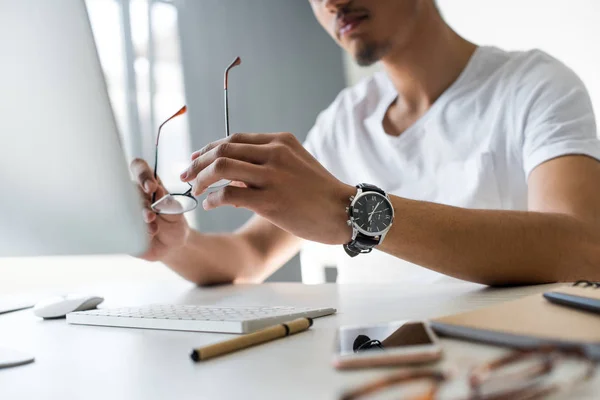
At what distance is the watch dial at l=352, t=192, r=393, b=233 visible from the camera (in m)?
0.74

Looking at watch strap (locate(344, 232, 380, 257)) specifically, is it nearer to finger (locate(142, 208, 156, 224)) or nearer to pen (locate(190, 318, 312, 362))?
pen (locate(190, 318, 312, 362))

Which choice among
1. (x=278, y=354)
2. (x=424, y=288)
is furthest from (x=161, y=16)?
(x=278, y=354)

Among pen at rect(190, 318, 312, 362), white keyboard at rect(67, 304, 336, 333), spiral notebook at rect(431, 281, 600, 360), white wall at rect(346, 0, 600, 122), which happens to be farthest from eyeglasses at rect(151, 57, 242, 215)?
white wall at rect(346, 0, 600, 122)

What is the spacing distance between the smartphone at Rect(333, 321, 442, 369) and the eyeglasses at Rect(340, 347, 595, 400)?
7 centimetres

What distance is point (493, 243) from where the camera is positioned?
0.80m

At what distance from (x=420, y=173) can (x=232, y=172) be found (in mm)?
657

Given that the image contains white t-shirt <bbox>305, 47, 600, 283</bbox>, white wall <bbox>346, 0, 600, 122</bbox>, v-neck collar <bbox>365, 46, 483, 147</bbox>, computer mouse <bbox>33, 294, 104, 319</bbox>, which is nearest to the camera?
computer mouse <bbox>33, 294, 104, 319</bbox>

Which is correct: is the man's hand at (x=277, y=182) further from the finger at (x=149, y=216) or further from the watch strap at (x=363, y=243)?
the finger at (x=149, y=216)

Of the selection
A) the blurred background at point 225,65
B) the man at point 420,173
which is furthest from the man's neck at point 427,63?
the blurred background at point 225,65

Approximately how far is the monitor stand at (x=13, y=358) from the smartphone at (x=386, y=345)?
307 mm

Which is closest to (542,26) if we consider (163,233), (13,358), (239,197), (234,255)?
(234,255)

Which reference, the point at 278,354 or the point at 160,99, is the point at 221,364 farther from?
the point at 160,99

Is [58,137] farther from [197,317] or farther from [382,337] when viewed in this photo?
[382,337]

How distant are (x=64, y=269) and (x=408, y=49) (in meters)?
1.18
